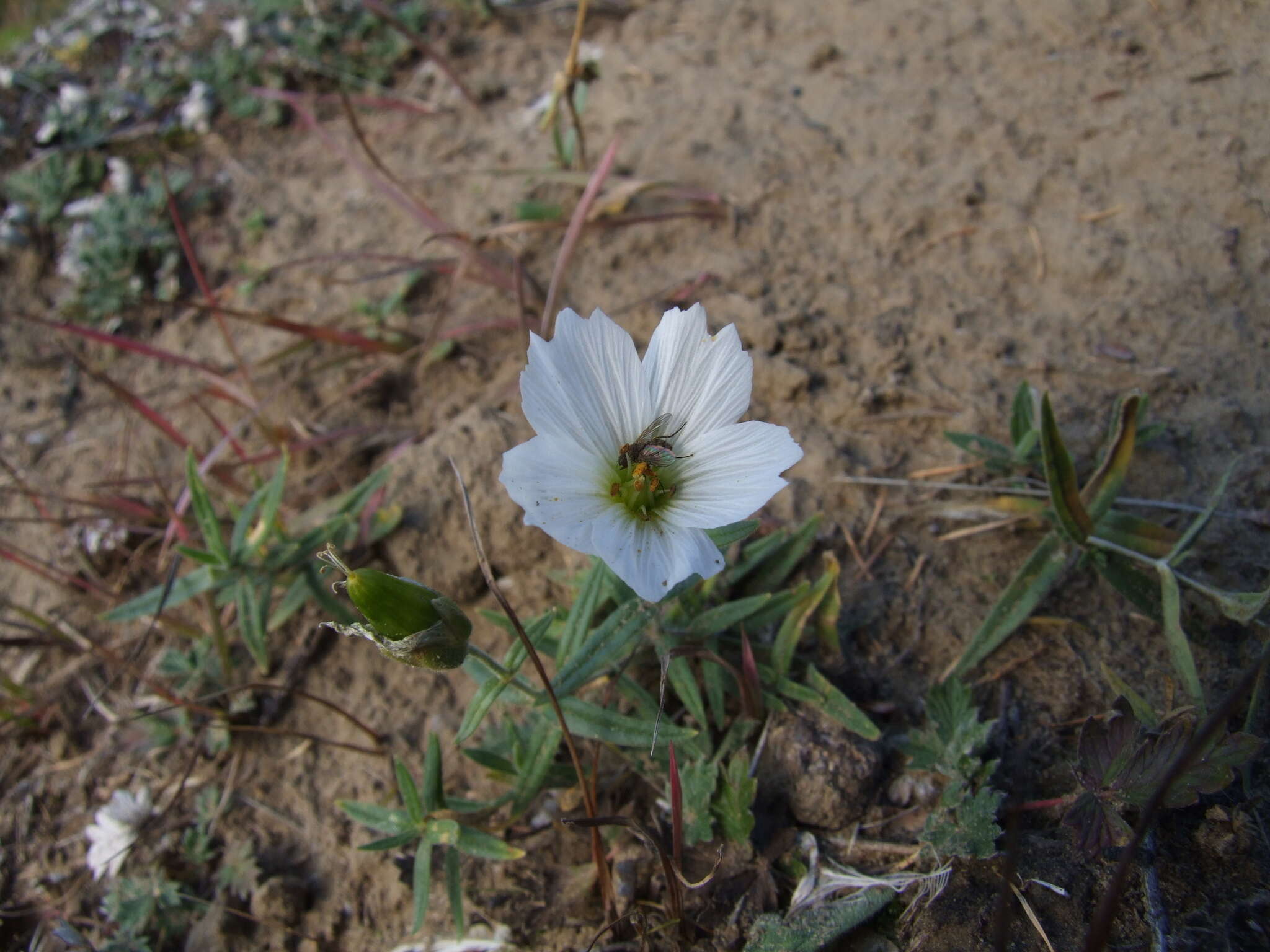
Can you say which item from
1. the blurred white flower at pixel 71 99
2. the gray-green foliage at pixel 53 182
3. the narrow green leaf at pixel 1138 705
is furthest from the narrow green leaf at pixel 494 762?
the blurred white flower at pixel 71 99

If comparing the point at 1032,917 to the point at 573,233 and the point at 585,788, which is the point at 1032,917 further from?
the point at 573,233

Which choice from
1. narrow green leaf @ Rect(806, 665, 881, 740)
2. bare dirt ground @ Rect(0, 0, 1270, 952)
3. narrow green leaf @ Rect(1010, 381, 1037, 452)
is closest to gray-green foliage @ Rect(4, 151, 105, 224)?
bare dirt ground @ Rect(0, 0, 1270, 952)

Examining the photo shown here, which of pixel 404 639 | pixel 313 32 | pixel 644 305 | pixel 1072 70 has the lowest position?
pixel 404 639

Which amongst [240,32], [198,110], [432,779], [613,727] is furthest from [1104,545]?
[240,32]

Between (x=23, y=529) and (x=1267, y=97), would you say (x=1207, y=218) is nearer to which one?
(x=1267, y=97)

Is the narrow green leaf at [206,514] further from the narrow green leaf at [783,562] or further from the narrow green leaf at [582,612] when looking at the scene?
the narrow green leaf at [783,562]

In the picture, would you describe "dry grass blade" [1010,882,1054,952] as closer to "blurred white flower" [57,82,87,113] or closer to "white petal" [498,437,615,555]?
"white petal" [498,437,615,555]

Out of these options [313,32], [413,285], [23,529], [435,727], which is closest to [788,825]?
[435,727]
